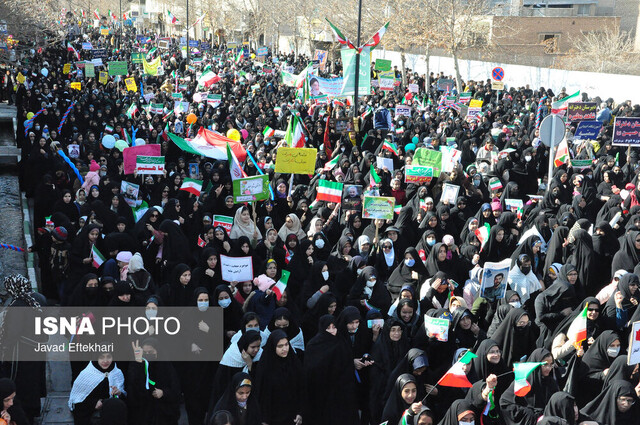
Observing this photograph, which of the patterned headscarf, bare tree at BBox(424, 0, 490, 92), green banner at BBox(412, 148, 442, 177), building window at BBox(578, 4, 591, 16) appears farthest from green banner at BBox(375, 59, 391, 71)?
building window at BBox(578, 4, 591, 16)

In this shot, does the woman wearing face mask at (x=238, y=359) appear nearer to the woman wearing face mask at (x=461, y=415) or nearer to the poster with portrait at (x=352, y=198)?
the woman wearing face mask at (x=461, y=415)

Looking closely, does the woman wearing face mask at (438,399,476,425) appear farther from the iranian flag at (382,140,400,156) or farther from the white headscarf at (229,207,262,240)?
the iranian flag at (382,140,400,156)

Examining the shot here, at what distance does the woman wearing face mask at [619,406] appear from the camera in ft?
16.6

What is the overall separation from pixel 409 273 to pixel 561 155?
557 centimetres

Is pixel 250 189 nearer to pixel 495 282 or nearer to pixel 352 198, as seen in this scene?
pixel 352 198


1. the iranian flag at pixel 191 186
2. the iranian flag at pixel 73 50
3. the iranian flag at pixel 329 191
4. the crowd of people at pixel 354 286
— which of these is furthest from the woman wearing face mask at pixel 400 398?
the iranian flag at pixel 73 50

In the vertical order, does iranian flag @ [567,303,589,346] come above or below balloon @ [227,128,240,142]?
below

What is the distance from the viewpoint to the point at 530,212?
9688 mm

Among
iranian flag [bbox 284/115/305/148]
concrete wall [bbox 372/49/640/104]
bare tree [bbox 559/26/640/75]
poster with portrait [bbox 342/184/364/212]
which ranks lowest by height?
poster with portrait [bbox 342/184/364/212]

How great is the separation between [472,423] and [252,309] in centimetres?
231

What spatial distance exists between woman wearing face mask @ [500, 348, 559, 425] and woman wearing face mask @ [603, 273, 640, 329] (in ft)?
4.06

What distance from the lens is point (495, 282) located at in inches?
271

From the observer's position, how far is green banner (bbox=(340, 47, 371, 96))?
1609 centimetres

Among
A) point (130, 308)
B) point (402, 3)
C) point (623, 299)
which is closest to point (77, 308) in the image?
point (130, 308)
